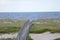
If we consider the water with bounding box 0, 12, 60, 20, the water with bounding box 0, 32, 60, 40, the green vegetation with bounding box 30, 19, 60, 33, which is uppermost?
the water with bounding box 0, 12, 60, 20

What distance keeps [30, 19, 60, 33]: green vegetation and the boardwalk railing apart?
6 centimetres

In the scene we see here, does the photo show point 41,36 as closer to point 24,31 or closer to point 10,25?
point 24,31

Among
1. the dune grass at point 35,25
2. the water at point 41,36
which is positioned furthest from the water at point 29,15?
the water at point 41,36

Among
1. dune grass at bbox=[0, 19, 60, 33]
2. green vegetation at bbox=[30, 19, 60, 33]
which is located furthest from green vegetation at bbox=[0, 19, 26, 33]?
green vegetation at bbox=[30, 19, 60, 33]

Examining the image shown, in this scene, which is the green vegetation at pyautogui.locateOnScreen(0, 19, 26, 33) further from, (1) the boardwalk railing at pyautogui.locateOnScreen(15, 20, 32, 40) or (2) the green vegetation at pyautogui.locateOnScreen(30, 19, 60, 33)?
(2) the green vegetation at pyautogui.locateOnScreen(30, 19, 60, 33)

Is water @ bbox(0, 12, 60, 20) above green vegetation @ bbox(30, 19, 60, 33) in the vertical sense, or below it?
above

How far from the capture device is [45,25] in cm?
165

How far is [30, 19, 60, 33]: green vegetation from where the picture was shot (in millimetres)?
1616

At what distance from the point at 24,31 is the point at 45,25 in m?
0.30

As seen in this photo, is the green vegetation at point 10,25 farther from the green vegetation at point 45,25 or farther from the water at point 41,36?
the green vegetation at point 45,25

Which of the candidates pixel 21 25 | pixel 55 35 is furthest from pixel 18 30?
pixel 55 35

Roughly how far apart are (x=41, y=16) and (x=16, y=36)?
0.43 m
